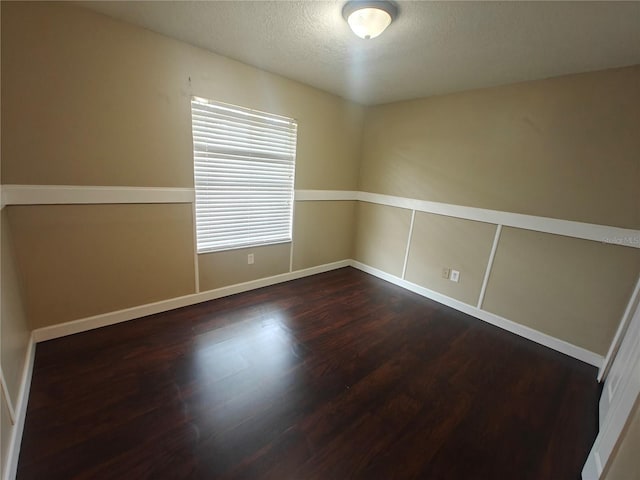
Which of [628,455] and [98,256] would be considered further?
[98,256]

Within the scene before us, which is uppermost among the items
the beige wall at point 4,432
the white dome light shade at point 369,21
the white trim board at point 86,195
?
the white dome light shade at point 369,21

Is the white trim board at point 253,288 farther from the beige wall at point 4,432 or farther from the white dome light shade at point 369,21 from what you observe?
the white dome light shade at point 369,21

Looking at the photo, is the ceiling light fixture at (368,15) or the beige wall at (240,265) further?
the beige wall at (240,265)

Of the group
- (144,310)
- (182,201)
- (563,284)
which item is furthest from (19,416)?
(563,284)

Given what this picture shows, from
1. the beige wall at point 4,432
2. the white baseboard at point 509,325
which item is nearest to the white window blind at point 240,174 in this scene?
the beige wall at point 4,432

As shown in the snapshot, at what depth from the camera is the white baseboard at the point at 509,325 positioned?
2.22 meters

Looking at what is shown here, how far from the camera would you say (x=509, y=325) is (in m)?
2.58

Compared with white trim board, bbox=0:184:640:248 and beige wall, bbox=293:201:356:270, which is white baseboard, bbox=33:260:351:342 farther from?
white trim board, bbox=0:184:640:248

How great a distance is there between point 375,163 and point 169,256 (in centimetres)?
267

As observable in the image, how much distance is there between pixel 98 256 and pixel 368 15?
2.47 metres

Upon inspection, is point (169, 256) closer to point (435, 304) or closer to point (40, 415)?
point (40, 415)

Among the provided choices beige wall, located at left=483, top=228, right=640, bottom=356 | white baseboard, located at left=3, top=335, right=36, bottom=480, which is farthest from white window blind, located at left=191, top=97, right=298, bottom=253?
beige wall, located at left=483, top=228, right=640, bottom=356

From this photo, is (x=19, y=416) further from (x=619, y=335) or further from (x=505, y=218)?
(x=619, y=335)

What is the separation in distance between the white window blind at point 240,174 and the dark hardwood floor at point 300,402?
2.76 feet
